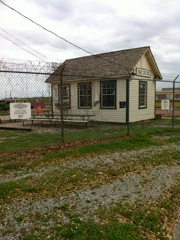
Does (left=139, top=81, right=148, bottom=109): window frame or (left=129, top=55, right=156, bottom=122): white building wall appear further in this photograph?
A: (left=139, top=81, right=148, bottom=109): window frame

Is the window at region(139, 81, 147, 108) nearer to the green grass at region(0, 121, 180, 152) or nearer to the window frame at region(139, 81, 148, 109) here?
the window frame at region(139, 81, 148, 109)

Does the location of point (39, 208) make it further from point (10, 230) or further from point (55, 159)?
point (55, 159)

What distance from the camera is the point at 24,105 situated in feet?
22.5

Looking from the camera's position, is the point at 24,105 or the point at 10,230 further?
the point at 24,105

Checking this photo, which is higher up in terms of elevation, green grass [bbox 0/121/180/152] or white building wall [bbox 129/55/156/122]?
white building wall [bbox 129/55/156/122]

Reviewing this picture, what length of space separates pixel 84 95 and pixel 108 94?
5.74 ft

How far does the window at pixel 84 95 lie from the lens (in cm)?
1538

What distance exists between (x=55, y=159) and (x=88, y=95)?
9916 millimetres

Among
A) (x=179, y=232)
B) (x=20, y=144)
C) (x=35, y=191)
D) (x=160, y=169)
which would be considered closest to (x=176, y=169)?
(x=160, y=169)

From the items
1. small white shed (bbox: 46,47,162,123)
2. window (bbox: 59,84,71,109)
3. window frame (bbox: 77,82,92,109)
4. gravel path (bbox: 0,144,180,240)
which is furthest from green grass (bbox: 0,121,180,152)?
window (bbox: 59,84,71,109)

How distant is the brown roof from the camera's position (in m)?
14.2

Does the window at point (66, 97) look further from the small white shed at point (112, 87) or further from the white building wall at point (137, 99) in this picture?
the white building wall at point (137, 99)

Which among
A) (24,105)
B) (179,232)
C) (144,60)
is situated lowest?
(179,232)

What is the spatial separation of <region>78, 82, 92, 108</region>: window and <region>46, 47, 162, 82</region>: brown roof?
2.05ft
